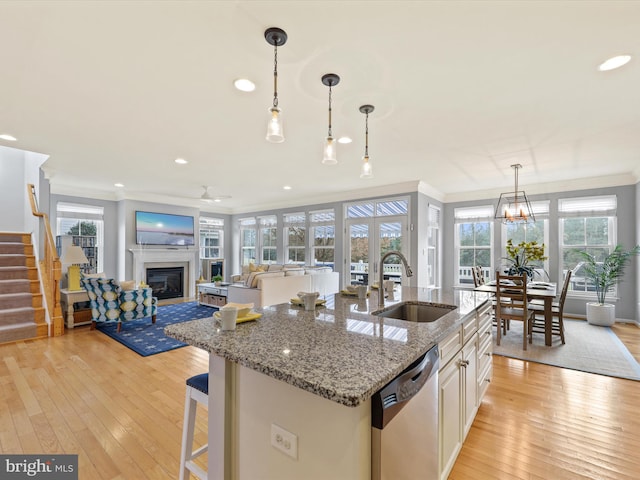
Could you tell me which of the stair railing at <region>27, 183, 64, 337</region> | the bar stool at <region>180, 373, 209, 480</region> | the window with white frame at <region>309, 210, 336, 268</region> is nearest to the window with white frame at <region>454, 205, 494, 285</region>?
the window with white frame at <region>309, 210, 336, 268</region>

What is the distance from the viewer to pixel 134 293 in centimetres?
472

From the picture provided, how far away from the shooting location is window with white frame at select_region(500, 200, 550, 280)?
239 inches

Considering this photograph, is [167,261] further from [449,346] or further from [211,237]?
[449,346]

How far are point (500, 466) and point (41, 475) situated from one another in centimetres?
281

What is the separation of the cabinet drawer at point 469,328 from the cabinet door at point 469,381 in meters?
0.05

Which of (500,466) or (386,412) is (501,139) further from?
(386,412)

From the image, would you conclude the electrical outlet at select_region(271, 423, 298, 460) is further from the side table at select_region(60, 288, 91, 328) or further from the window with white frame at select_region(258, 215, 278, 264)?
the window with white frame at select_region(258, 215, 278, 264)

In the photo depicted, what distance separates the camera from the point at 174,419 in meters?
2.33

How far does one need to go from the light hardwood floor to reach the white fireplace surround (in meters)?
3.67

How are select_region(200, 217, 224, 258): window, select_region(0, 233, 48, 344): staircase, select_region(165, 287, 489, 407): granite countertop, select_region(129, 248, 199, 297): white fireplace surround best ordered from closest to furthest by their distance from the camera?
select_region(165, 287, 489, 407): granite countertop
select_region(0, 233, 48, 344): staircase
select_region(129, 248, 199, 297): white fireplace surround
select_region(200, 217, 224, 258): window

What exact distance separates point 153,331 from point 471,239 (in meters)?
6.61

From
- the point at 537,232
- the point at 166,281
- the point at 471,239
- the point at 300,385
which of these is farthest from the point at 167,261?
the point at 537,232

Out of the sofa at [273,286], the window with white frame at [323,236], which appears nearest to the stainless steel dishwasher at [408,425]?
the sofa at [273,286]

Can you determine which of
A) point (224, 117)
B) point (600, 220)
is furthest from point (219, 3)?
point (600, 220)
